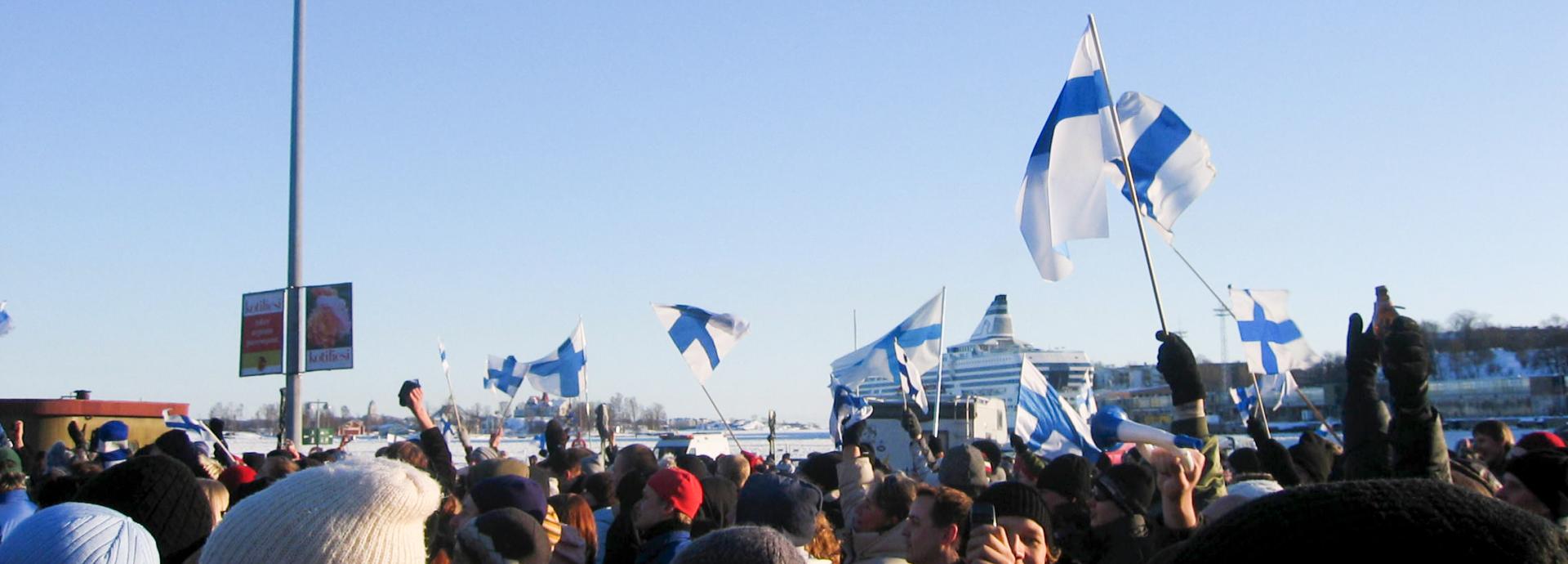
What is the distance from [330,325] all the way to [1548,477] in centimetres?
1368

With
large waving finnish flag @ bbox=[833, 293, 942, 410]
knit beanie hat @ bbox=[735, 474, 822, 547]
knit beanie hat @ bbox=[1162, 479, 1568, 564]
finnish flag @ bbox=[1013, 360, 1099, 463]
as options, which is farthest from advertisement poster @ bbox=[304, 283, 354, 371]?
knit beanie hat @ bbox=[1162, 479, 1568, 564]

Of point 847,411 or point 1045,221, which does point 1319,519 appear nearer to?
point 1045,221

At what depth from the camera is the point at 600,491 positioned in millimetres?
7711

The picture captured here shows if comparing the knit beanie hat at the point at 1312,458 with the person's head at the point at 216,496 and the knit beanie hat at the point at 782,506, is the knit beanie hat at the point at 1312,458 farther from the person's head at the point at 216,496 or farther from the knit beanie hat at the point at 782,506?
the person's head at the point at 216,496

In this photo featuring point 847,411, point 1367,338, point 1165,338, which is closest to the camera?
point 1367,338

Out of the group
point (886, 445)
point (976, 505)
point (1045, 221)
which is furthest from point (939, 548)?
point (886, 445)

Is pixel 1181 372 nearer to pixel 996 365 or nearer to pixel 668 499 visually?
pixel 668 499

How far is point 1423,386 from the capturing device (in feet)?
14.6

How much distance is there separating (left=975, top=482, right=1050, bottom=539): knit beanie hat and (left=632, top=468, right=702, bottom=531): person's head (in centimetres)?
127

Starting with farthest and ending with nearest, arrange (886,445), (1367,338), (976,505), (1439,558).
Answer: (886,445) < (1367,338) < (976,505) < (1439,558)

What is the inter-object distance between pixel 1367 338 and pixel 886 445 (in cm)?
2555

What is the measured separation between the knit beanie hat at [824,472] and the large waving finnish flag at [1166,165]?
259cm

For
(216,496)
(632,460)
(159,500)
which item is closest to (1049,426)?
(632,460)

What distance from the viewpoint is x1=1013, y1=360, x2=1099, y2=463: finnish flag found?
11617mm
